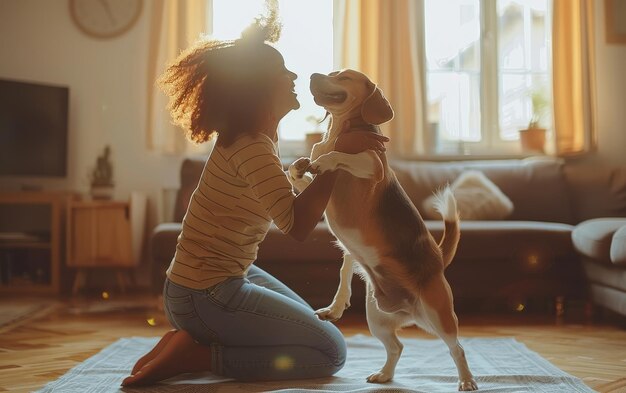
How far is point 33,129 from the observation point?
15.4ft

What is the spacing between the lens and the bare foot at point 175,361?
190cm

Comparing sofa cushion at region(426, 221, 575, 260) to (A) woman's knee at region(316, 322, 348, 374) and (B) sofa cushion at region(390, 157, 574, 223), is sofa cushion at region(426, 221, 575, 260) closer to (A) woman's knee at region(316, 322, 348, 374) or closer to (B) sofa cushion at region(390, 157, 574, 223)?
(B) sofa cushion at region(390, 157, 574, 223)

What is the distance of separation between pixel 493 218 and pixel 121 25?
2915mm

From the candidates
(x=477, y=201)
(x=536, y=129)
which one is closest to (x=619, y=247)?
(x=477, y=201)

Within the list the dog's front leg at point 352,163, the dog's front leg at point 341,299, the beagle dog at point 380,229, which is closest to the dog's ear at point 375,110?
the beagle dog at point 380,229

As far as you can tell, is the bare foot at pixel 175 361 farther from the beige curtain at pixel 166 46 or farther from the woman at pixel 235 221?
the beige curtain at pixel 166 46

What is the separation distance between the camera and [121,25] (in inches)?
195

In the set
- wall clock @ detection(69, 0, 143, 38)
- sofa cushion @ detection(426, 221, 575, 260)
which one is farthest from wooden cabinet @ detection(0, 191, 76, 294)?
sofa cushion @ detection(426, 221, 575, 260)

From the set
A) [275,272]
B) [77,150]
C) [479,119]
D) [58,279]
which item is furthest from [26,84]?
[479,119]

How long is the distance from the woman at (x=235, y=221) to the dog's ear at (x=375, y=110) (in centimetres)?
6

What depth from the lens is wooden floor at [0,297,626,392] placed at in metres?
2.23

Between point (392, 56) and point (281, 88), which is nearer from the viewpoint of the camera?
point (281, 88)

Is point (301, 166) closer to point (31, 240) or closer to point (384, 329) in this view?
point (384, 329)

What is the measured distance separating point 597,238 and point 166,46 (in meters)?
3.06
